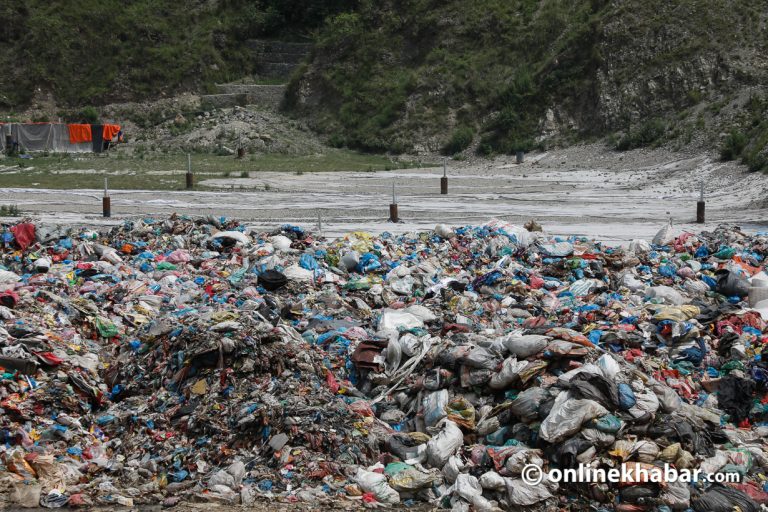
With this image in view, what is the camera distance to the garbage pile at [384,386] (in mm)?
6148

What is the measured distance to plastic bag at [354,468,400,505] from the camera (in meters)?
6.10

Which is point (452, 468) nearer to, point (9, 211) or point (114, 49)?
point (9, 211)

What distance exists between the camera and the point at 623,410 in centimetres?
640

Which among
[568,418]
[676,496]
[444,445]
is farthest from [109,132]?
[676,496]

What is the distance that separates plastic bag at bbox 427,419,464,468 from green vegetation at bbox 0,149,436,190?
16.0 meters

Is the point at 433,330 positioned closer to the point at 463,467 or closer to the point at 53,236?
the point at 463,467

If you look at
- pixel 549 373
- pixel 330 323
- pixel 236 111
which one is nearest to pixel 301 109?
pixel 236 111

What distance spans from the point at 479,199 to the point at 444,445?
45.6 feet

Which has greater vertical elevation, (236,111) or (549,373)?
(236,111)

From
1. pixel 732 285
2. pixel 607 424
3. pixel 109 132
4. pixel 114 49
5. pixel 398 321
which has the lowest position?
pixel 607 424

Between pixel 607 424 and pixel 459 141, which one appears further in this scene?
pixel 459 141

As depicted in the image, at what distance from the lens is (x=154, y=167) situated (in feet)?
87.1

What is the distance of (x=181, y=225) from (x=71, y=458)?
678 cm

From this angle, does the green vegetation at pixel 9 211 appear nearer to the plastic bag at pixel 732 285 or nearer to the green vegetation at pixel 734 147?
the plastic bag at pixel 732 285
